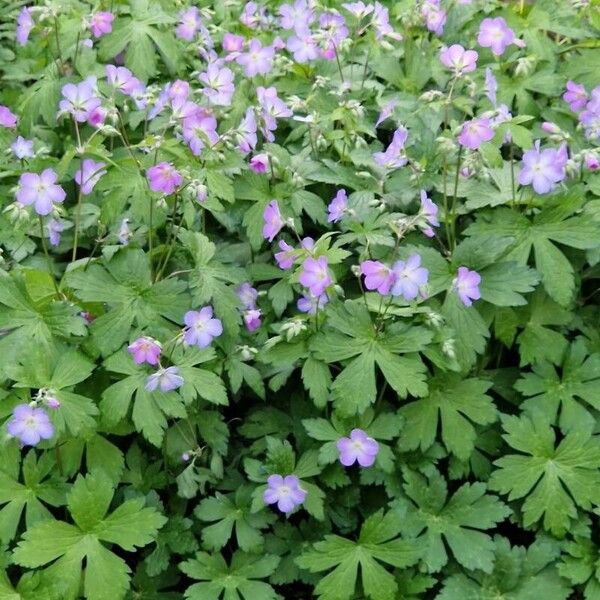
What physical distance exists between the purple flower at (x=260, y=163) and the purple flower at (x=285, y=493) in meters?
0.87

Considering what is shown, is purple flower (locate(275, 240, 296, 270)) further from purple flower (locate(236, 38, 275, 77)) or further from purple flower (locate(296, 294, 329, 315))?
purple flower (locate(236, 38, 275, 77))

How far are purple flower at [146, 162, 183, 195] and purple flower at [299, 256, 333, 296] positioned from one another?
0.40 meters

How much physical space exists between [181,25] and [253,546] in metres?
1.73

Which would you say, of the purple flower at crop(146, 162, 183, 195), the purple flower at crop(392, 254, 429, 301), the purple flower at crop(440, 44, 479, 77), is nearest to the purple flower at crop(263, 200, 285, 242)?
the purple flower at crop(146, 162, 183, 195)

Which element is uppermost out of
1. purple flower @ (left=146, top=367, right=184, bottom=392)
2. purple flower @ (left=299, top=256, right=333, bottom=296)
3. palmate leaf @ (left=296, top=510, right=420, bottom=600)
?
purple flower @ (left=299, top=256, right=333, bottom=296)

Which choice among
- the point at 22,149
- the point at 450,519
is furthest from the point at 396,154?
the point at 22,149

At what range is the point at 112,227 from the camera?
106 inches

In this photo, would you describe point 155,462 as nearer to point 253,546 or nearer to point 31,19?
point 253,546

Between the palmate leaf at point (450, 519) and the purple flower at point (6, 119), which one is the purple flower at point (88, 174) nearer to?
the purple flower at point (6, 119)

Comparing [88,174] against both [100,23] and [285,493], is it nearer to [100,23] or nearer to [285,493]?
[100,23]

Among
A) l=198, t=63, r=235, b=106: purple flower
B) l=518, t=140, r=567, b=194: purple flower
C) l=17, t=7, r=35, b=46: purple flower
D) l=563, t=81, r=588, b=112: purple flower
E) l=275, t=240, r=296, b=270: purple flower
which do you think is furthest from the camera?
l=17, t=7, r=35, b=46: purple flower

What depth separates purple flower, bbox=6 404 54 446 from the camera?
7.21 feet

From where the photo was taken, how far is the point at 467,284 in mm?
2383

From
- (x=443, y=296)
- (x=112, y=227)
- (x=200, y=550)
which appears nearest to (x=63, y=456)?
(x=200, y=550)
